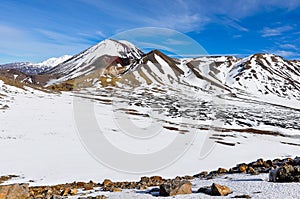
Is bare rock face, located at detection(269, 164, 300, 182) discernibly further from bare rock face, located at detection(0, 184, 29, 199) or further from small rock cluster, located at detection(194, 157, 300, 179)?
bare rock face, located at detection(0, 184, 29, 199)

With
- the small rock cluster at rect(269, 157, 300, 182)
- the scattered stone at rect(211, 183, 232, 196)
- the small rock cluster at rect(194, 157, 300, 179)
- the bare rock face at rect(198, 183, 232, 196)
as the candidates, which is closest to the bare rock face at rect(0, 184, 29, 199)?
the bare rock face at rect(198, 183, 232, 196)

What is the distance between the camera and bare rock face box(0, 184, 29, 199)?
30.1 ft

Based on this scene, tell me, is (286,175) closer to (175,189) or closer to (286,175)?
(286,175)

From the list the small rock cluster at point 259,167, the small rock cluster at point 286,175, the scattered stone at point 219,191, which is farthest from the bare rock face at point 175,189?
the small rock cluster at point 259,167

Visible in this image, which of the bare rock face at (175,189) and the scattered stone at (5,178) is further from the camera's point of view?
the scattered stone at (5,178)

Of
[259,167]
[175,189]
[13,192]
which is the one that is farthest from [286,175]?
[13,192]

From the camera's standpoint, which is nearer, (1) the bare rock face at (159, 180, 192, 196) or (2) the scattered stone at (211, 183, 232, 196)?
(2) the scattered stone at (211, 183, 232, 196)

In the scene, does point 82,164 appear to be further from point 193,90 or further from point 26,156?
point 193,90

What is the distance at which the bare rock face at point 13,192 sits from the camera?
361 inches

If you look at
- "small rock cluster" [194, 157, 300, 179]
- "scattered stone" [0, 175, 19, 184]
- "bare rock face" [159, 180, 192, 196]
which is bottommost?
"scattered stone" [0, 175, 19, 184]

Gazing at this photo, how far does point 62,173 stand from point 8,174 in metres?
3.86

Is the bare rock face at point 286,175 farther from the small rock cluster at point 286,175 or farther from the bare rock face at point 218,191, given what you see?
the bare rock face at point 218,191

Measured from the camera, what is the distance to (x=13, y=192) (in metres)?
9.43

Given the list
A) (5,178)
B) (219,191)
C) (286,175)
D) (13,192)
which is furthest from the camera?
(5,178)
